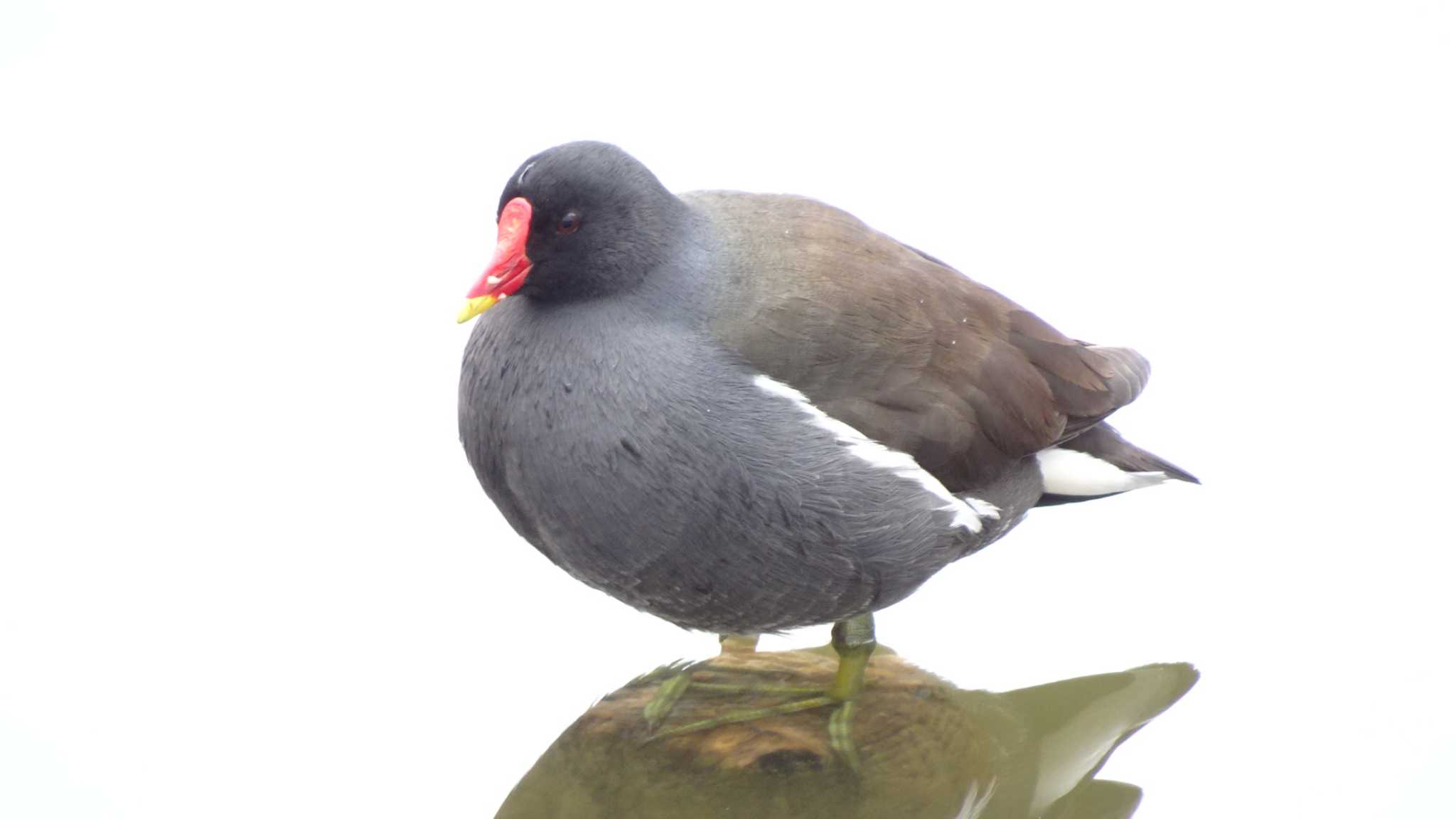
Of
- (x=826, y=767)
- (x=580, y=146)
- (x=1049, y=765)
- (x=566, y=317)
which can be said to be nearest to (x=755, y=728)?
(x=826, y=767)

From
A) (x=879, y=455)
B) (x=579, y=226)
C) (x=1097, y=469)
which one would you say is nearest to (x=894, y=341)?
(x=879, y=455)

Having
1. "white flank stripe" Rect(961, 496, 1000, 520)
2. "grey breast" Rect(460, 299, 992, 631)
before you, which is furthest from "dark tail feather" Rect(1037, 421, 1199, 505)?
"grey breast" Rect(460, 299, 992, 631)

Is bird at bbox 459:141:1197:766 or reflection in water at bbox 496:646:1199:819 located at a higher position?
bird at bbox 459:141:1197:766

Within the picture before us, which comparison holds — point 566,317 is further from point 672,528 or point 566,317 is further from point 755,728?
point 755,728

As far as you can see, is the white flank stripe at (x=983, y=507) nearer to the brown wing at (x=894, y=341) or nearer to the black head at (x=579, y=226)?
the brown wing at (x=894, y=341)

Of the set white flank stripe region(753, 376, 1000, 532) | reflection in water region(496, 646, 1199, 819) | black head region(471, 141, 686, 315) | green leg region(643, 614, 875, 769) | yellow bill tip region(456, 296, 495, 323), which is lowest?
reflection in water region(496, 646, 1199, 819)

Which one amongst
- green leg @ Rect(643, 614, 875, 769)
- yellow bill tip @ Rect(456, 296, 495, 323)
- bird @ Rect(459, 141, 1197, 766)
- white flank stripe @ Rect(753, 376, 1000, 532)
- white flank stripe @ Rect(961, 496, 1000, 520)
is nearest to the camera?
yellow bill tip @ Rect(456, 296, 495, 323)

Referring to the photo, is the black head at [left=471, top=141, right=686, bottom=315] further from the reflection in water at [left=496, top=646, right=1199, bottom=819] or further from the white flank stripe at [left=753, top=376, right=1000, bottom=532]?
the reflection in water at [left=496, top=646, right=1199, bottom=819]

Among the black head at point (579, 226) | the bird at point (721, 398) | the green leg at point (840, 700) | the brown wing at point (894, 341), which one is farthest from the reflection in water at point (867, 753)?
the black head at point (579, 226)
